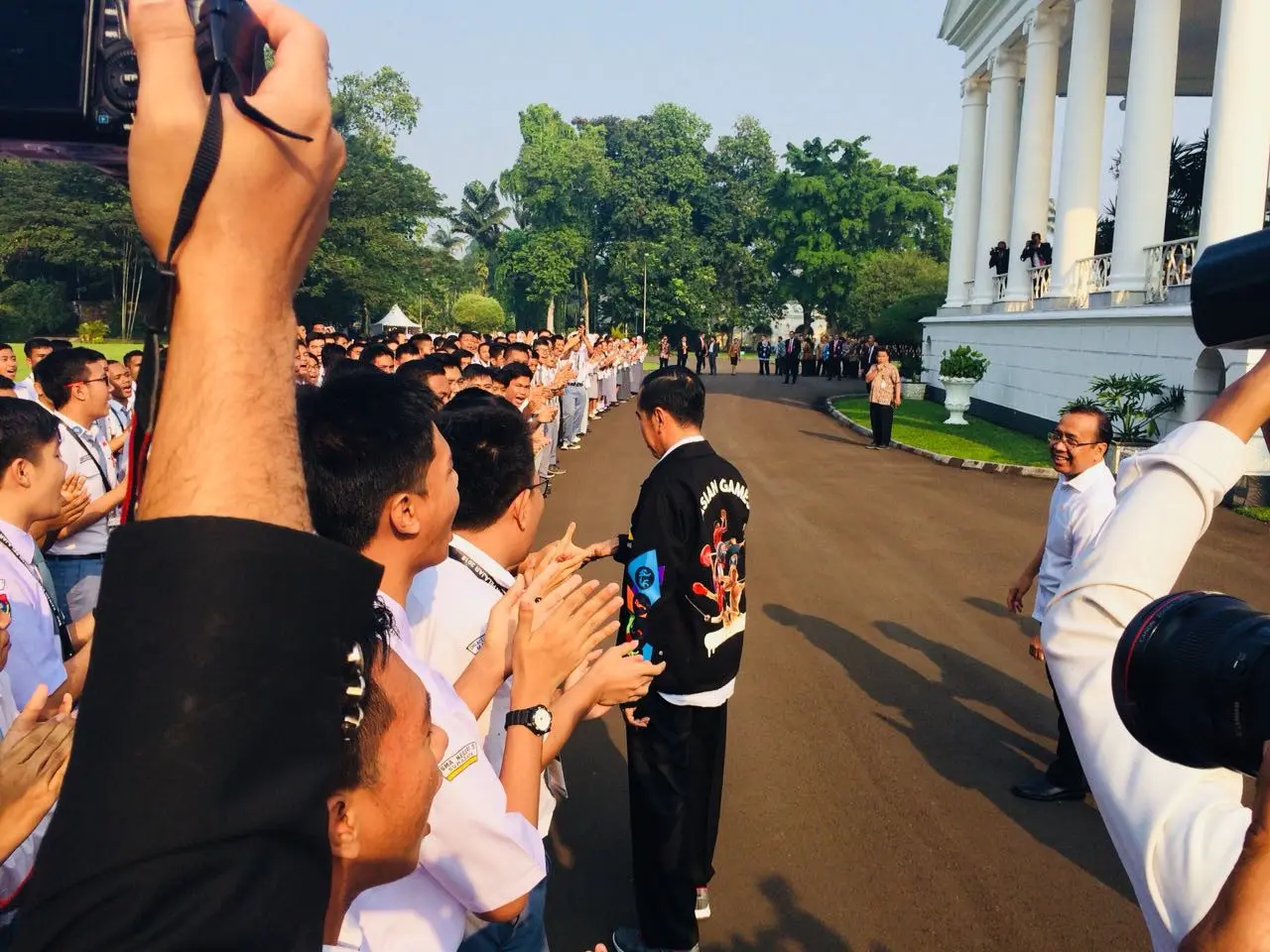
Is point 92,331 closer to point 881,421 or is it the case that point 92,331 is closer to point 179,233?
point 881,421

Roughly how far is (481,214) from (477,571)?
7027 centimetres

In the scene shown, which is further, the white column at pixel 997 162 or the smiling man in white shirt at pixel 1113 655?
the white column at pixel 997 162

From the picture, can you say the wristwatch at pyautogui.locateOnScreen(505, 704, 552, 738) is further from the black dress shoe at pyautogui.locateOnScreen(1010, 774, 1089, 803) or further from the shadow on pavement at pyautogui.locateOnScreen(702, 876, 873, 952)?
the black dress shoe at pyautogui.locateOnScreen(1010, 774, 1089, 803)

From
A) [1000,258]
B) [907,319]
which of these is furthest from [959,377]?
[907,319]

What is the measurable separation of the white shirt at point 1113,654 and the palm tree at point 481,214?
70.2 meters

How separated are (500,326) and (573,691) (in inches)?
2131

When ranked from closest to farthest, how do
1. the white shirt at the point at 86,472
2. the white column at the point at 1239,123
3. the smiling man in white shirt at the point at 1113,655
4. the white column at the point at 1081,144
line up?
1. the smiling man in white shirt at the point at 1113,655
2. the white shirt at the point at 86,472
3. the white column at the point at 1239,123
4. the white column at the point at 1081,144

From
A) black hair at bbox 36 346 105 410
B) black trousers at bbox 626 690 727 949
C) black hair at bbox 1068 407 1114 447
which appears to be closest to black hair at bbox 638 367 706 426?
black trousers at bbox 626 690 727 949

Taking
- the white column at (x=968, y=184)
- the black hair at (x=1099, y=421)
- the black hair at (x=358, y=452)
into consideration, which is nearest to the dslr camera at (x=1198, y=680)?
the black hair at (x=358, y=452)

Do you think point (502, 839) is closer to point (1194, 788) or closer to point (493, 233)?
point (1194, 788)

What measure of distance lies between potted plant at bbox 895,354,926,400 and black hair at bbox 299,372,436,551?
25316mm

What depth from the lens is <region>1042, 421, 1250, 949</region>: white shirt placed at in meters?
1.44

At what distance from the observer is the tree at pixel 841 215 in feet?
187

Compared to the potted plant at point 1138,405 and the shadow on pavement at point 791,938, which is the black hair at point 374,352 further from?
the potted plant at point 1138,405
